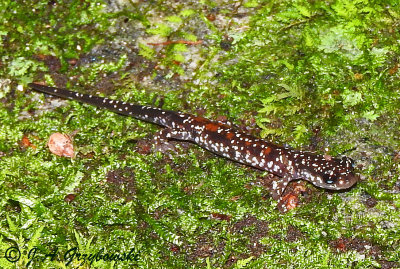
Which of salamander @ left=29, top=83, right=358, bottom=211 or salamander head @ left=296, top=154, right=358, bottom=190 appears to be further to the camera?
salamander @ left=29, top=83, right=358, bottom=211

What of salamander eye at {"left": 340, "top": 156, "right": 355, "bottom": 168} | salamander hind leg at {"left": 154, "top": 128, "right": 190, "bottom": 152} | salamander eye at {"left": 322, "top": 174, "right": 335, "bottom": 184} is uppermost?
salamander eye at {"left": 340, "top": 156, "right": 355, "bottom": 168}

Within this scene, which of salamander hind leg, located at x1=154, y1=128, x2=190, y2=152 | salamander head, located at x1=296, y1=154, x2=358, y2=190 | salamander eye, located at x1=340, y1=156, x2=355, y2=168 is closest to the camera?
salamander head, located at x1=296, y1=154, x2=358, y2=190

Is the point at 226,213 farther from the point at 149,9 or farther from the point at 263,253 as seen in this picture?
the point at 149,9

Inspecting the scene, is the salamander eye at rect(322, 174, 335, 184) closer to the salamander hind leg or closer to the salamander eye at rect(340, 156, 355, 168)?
the salamander eye at rect(340, 156, 355, 168)

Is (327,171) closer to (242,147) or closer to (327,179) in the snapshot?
(327,179)

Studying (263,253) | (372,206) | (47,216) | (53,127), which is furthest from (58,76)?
(372,206)

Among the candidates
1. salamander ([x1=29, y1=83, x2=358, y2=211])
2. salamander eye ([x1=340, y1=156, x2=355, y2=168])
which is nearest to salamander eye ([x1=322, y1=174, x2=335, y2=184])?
salamander ([x1=29, y1=83, x2=358, y2=211])

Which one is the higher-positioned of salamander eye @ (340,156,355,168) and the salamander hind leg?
salamander eye @ (340,156,355,168)
